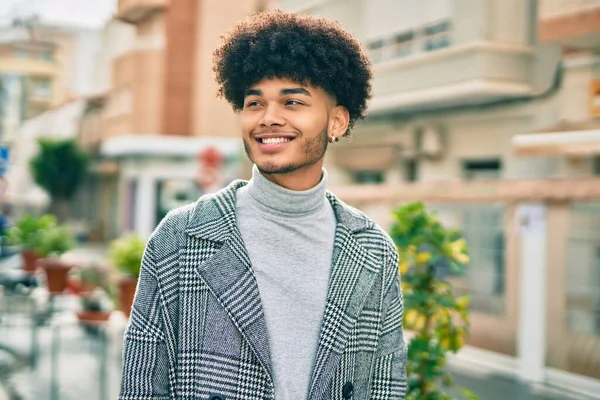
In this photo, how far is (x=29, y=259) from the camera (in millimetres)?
12648

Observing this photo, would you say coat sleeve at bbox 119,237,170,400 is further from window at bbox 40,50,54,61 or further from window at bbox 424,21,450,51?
window at bbox 40,50,54,61

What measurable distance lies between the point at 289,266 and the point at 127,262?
561 cm

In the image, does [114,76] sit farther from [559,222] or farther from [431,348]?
[431,348]

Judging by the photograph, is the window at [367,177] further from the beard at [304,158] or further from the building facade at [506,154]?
the beard at [304,158]

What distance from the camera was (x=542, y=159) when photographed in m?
8.27

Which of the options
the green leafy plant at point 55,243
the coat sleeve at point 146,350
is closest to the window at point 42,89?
the green leafy plant at point 55,243

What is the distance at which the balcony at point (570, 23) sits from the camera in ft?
24.2

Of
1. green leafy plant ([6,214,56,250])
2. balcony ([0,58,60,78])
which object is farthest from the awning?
balcony ([0,58,60,78])

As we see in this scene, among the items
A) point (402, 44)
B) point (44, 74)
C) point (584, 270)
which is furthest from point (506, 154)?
point (44, 74)

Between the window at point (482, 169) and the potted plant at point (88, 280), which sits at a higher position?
the window at point (482, 169)

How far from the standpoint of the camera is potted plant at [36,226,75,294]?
35.1 feet

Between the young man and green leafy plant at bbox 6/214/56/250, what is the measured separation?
11179 millimetres

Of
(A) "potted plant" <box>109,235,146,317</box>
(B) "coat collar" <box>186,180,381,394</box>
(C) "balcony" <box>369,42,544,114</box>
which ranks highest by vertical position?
(C) "balcony" <box>369,42,544,114</box>

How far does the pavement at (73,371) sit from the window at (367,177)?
15.0ft
